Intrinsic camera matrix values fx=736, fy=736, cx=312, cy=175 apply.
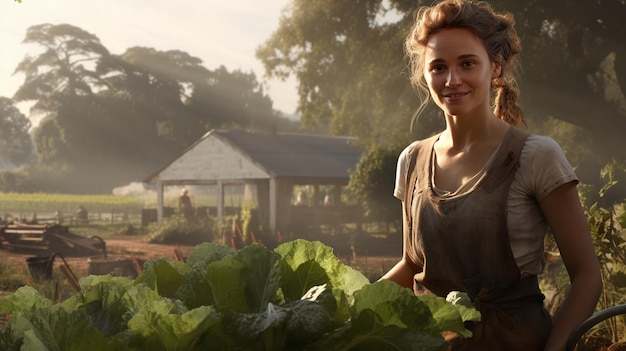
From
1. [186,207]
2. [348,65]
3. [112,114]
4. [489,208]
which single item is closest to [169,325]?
[489,208]

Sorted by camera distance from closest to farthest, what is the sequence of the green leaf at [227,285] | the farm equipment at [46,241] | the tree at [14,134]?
the green leaf at [227,285], the farm equipment at [46,241], the tree at [14,134]

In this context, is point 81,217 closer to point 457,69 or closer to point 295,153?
point 295,153

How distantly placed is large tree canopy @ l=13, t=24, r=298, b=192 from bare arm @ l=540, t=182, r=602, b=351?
199 ft

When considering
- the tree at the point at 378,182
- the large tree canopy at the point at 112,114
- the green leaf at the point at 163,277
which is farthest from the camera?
the large tree canopy at the point at 112,114

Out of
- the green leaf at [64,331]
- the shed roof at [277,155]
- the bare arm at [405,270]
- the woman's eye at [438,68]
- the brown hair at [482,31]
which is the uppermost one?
the shed roof at [277,155]

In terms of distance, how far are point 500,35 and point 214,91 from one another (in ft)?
247

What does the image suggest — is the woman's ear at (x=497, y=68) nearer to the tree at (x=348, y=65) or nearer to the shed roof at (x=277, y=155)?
the tree at (x=348, y=65)

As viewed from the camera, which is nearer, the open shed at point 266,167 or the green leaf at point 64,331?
the green leaf at point 64,331

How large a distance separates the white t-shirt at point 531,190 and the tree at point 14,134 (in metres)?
76.8

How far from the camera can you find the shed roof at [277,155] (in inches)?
1169

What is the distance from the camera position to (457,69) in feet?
4.73

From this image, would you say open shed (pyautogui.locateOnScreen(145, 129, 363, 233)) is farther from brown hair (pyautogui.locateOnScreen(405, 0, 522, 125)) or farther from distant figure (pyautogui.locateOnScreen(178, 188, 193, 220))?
brown hair (pyautogui.locateOnScreen(405, 0, 522, 125))

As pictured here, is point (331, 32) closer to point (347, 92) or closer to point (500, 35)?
point (347, 92)

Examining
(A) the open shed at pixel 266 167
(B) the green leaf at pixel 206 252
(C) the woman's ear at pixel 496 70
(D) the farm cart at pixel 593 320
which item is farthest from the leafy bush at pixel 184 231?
(B) the green leaf at pixel 206 252
